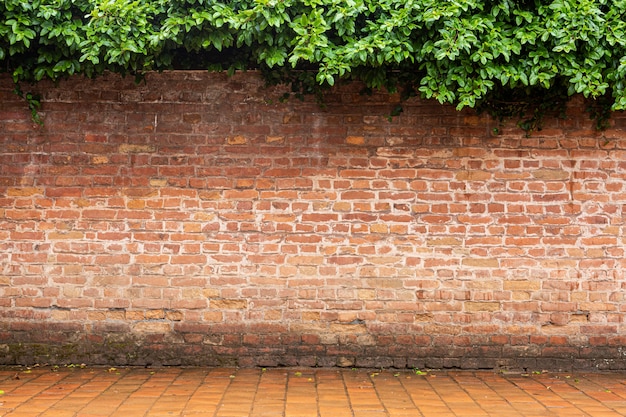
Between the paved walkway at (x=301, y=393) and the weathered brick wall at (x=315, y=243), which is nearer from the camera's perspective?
the paved walkway at (x=301, y=393)

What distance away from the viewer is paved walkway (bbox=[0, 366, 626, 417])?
16.6ft

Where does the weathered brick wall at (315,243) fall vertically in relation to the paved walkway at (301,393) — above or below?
above

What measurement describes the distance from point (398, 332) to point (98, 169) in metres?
3.34

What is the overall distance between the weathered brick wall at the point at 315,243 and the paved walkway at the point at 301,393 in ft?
0.83

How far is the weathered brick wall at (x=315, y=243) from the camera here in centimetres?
638

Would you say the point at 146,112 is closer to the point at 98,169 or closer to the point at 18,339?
the point at 98,169

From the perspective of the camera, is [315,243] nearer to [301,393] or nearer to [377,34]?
[301,393]

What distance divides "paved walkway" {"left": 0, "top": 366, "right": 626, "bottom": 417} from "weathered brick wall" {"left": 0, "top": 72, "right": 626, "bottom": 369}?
0.25 m

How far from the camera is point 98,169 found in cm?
642

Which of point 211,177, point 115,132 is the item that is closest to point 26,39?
point 115,132

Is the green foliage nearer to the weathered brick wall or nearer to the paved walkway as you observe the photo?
the weathered brick wall

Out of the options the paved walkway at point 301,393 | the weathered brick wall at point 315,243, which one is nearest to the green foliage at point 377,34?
the weathered brick wall at point 315,243

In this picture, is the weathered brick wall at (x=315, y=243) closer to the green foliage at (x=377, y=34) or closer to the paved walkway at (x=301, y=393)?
the paved walkway at (x=301, y=393)

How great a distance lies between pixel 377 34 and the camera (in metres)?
5.41
